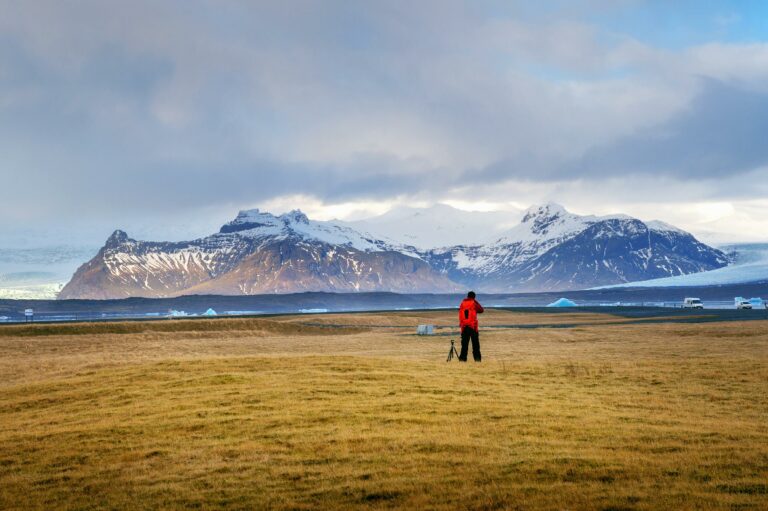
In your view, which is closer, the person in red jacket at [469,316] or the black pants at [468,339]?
the person in red jacket at [469,316]

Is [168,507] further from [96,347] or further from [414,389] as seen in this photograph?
[96,347]

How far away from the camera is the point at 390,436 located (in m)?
21.9

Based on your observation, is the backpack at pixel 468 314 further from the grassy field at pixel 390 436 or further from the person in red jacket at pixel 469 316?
the grassy field at pixel 390 436

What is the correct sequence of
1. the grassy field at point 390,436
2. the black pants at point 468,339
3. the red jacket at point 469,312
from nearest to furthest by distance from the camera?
1. the grassy field at point 390,436
2. the red jacket at point 469,312
3. the black pants at point 468,339

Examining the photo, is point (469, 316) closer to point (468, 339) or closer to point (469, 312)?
point (469, 312)

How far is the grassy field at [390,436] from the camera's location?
16.9 meters

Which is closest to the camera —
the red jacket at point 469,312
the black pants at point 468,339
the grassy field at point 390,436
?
the grassy field at point 390,436

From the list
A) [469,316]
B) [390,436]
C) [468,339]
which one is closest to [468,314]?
[469,316]

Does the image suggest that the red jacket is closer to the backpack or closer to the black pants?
the backpack

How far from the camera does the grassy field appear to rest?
16875 millimetres

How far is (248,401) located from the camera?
28.2 m

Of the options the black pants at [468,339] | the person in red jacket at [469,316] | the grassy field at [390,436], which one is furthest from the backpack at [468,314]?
the grassy field at [390,436]

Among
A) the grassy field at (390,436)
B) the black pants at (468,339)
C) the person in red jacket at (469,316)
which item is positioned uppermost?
the person in red jacket at (469,316)

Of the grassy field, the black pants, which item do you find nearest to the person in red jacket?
the black pants
